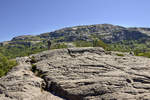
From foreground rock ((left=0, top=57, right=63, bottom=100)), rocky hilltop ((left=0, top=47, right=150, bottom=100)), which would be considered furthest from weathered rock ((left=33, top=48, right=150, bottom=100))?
foreground rock ((left=0, top=57, right=63, bottom=100))

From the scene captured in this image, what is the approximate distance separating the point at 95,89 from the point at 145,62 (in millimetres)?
17207

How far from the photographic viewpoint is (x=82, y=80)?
2736cm

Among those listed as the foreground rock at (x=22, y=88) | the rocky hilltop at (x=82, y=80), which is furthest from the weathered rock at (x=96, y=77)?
the foreground rock at (x=22, y=88)

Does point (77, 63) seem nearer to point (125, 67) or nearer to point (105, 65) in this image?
point (105, 65)

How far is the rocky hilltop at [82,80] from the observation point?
24.3m

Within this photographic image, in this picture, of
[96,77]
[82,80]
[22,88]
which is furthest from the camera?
[96,77]

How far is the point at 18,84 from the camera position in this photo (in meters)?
26.7

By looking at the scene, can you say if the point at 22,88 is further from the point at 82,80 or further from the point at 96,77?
the point at 96,77

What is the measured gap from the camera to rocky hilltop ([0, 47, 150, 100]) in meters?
24.3

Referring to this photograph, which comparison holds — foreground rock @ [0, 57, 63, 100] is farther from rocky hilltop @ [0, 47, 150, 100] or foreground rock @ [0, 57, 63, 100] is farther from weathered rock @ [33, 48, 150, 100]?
weathered rock @ [33, 48, 150, 100]

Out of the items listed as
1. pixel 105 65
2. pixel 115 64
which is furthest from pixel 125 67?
pixel 105 65

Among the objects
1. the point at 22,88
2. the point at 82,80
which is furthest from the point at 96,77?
the point at 22,88

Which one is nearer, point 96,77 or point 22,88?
point 22,88

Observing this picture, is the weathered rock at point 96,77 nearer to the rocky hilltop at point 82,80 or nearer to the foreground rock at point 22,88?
the rocky hilltop at point 82,80
